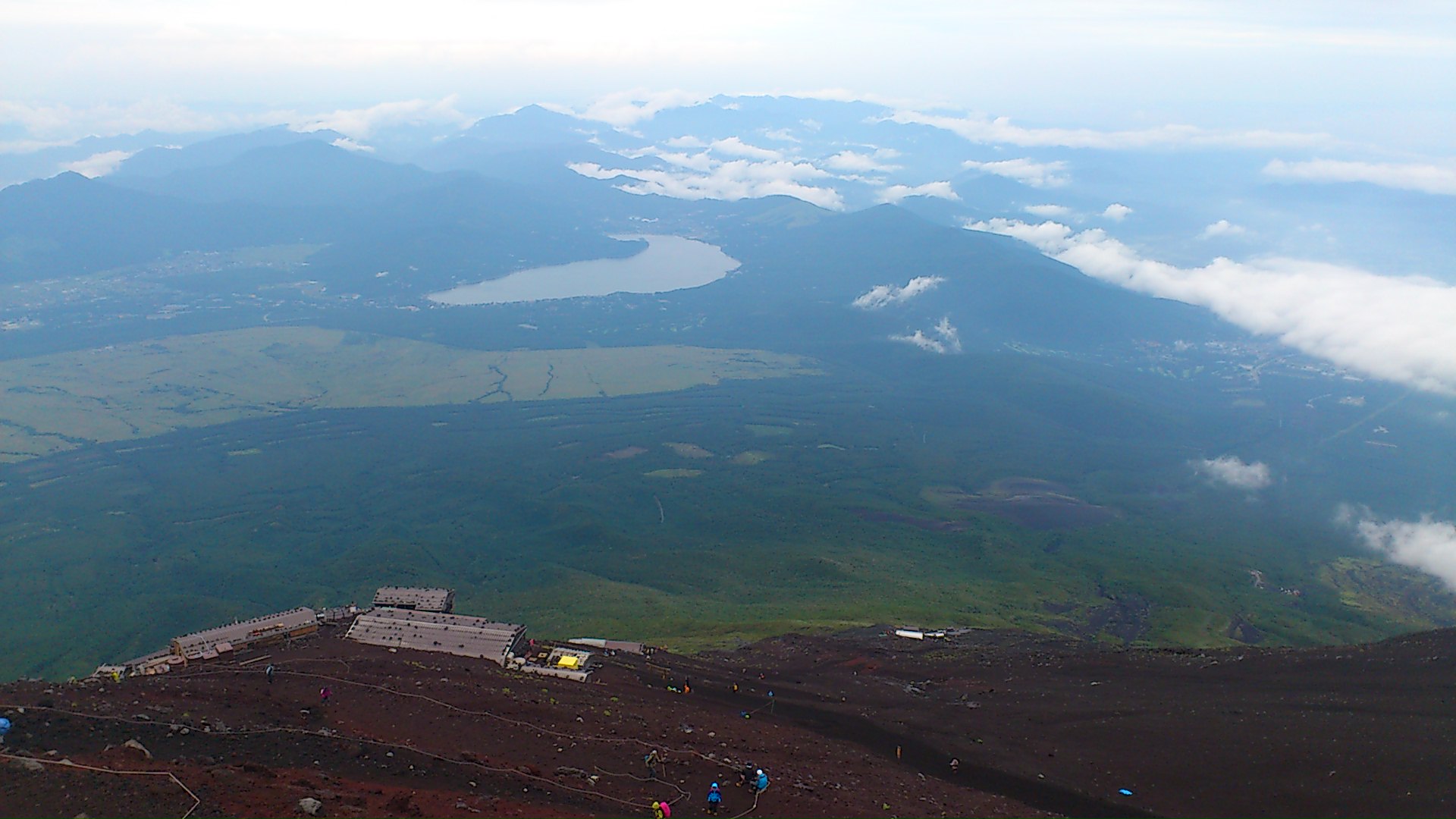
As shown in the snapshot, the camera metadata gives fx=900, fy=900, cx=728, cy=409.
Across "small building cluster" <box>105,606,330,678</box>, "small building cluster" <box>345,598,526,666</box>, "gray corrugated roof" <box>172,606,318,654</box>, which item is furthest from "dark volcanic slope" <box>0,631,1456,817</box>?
"gray corrugated roof" <box>172,606,318,654</box>

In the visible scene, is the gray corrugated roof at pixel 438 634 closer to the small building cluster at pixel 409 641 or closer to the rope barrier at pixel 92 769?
the small building cluster at pixel 409 641

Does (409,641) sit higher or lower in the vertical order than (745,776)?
lower

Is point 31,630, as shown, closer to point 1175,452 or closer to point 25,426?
point 25,426

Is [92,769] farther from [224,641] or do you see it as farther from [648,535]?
[648,535]

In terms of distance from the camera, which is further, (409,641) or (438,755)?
(409,641)

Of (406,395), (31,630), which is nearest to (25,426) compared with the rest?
(406,395)

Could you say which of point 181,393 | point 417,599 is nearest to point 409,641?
point 417,599
